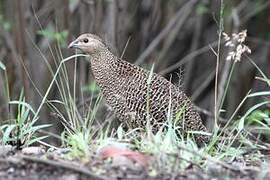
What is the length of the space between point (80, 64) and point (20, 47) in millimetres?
1007

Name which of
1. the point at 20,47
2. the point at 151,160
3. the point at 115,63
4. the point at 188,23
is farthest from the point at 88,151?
the point at 188,23

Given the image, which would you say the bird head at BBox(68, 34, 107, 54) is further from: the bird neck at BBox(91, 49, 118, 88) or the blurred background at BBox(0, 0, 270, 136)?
the blurred background at BBox(0, 0, 270, 136)

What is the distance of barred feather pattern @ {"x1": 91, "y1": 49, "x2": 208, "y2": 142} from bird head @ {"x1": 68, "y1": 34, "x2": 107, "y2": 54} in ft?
0.15

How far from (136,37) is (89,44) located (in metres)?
5.73

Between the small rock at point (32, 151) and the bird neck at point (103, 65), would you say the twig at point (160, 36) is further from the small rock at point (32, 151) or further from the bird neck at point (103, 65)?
the small rock at point (32, 151)

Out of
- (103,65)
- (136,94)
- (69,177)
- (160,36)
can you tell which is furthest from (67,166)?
(160,36)

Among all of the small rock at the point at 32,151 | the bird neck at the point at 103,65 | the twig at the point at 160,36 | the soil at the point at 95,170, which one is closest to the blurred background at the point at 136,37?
the twig at the point at 160,36

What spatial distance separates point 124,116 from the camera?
5617 millimetres

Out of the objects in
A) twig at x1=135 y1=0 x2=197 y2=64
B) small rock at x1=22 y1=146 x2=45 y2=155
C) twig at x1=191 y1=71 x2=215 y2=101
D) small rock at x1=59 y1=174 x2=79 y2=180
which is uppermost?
twig at x1=135 y1=0 x2=197 y2=64

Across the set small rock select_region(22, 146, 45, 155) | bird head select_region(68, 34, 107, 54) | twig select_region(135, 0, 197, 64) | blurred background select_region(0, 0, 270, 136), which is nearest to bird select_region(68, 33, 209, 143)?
bird head select_region(68, 34, 107, 54)

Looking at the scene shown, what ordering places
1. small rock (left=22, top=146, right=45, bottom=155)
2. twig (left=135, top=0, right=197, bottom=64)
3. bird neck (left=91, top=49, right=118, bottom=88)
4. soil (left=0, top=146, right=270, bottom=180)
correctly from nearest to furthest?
soil (left=0, top=146, right=270, bottom=180) → small rock (left=22, top=146, right=45, bottom=155) → bird neck (left=91, top=49, right=118, bottom=88) → twig (left=135, top=0, right=197, bottom=64)

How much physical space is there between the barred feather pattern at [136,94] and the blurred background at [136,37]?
98.8 inches

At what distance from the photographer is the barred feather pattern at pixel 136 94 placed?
5.62 meters

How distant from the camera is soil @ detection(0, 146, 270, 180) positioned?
12.1 ft
